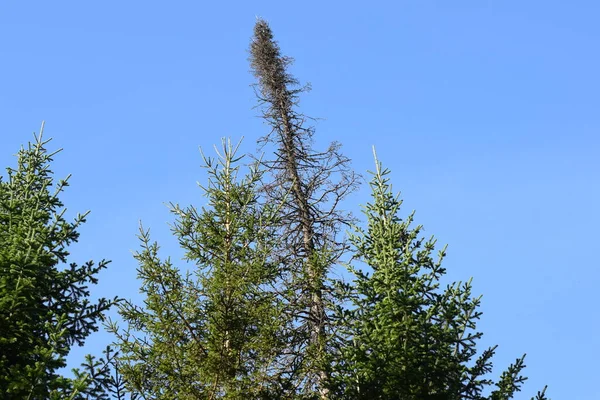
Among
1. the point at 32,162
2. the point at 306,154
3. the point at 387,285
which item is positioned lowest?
the point at 32,162

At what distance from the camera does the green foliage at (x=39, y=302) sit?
8734 mm

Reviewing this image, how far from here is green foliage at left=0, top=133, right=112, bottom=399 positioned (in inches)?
344

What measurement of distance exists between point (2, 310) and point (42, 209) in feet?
8.32

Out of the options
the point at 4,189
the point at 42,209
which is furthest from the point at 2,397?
the point at 4,189

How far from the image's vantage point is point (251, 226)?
1352cm

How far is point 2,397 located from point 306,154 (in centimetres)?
1573

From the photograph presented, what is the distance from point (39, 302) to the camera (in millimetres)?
10602

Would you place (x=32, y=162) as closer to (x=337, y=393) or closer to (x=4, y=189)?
(x=4, y=189)

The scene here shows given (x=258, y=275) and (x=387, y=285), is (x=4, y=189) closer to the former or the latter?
(x=258, y=275)

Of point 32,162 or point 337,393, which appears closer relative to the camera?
point 337,393

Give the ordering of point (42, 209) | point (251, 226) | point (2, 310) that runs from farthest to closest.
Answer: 1. point (251, 226)
2. point (42, 209)
3. point (2, 310)

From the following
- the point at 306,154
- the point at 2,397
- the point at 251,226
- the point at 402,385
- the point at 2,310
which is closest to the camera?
the point at 2,397

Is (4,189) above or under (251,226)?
under

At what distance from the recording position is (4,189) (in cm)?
1242
